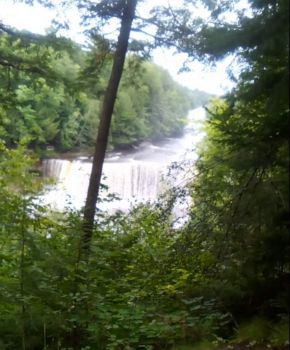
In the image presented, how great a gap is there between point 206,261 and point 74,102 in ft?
22.4

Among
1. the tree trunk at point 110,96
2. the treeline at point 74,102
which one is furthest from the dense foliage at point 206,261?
the treeline at point 74,102

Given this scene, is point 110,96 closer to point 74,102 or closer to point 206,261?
point 74,102

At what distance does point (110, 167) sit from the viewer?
24578mm

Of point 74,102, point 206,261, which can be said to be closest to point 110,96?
point 74,102

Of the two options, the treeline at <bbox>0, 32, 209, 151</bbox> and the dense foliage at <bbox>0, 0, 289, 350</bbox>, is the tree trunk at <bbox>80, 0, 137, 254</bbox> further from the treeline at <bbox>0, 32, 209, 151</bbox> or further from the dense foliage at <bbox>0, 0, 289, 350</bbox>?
the dense foliage at <bbox>0, 0, 289, 350</bbox>

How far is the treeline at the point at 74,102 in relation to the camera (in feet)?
24.1

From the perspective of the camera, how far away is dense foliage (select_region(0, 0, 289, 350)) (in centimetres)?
301

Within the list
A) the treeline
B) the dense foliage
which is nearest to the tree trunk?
the treeline

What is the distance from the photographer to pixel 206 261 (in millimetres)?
3906

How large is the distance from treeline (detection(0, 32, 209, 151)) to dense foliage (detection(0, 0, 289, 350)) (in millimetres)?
1529

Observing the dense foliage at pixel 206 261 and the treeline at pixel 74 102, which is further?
the treeline at pixel 74 102

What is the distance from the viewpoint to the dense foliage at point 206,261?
301 cm

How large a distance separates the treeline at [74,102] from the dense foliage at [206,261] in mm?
1529

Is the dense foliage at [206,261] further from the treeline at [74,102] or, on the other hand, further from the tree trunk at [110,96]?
the treeline at [74,102]
